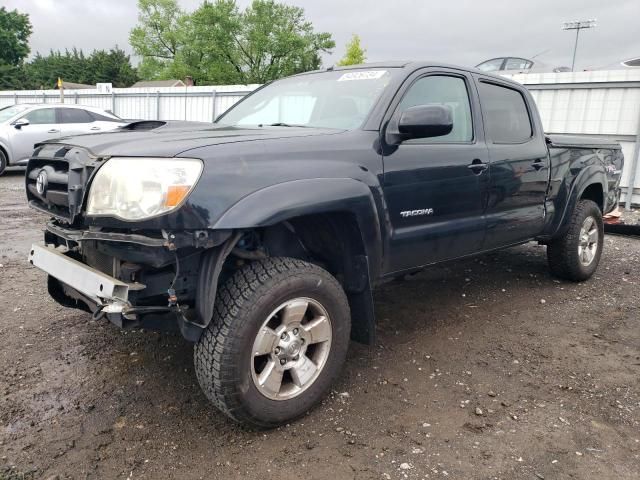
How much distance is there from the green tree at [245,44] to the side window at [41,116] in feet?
142

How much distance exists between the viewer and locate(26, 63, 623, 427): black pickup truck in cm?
227

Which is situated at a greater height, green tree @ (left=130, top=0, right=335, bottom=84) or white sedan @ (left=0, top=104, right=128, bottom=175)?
green tree @ (left=130, top=0, right=335, bottom=84)

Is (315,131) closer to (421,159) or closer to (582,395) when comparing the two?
(421,159)

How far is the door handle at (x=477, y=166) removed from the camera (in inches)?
139

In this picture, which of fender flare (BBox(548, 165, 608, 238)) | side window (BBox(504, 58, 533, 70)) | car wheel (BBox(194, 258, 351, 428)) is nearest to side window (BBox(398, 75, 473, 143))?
car wheel (BBox(194, 258, 351, 428))

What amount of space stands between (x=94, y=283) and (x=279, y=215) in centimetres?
86

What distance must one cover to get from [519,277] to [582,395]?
2451 mm

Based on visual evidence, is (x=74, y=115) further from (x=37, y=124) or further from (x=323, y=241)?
(x=323, y=241)

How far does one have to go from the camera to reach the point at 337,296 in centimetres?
271

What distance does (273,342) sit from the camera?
8.30 ft

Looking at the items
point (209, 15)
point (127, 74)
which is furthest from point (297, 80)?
point (127, 74)

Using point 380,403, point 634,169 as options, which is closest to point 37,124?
point 380,403

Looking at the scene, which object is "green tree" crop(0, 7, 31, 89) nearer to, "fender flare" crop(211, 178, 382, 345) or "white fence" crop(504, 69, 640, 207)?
"white fence" crop(504, 69, 640, 207)

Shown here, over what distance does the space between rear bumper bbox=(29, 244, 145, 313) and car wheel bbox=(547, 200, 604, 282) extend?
13.2 ft
